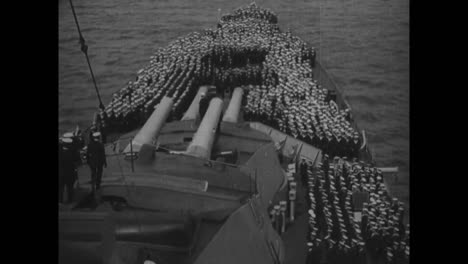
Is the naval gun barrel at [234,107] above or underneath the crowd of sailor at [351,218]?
above

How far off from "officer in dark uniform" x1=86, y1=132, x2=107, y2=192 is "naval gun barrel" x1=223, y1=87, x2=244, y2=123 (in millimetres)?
2208

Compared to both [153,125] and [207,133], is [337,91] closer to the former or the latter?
[207,133]

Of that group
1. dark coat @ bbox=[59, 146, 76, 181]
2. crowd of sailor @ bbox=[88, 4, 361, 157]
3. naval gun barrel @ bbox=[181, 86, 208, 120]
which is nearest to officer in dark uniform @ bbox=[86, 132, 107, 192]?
dark coat @ bbox=[59, 146, 76, 181]

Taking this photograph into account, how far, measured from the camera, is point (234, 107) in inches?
456

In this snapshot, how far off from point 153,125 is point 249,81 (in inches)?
84.7

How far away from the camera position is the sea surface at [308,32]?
10.1 m

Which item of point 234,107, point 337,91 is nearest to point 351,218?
point 337,91

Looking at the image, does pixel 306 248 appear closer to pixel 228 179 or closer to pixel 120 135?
pixel 228 179

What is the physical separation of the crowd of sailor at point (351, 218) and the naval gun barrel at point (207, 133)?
53.5 inches

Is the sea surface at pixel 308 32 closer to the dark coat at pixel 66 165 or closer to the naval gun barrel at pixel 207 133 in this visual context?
the dark coat at pixel 66 165

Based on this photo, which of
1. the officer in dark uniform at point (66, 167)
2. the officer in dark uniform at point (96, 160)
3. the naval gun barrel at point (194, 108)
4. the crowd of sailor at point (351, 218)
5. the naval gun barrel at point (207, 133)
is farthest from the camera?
the naval gun barrel at point (194, 108)

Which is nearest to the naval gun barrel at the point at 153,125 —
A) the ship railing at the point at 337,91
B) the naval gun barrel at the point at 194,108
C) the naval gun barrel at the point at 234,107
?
the naval gun barrel at the point at 194,108
